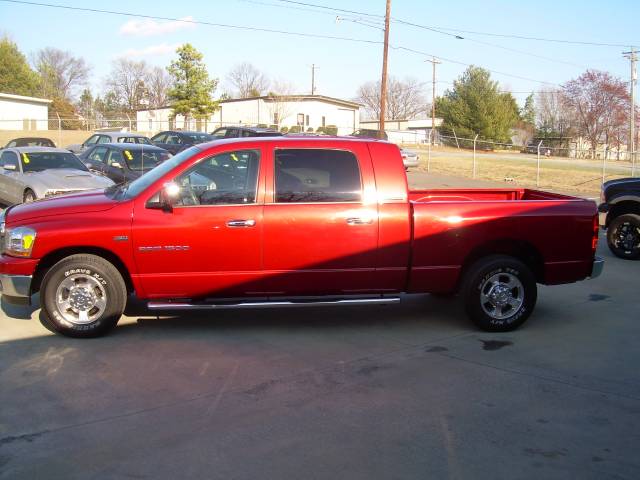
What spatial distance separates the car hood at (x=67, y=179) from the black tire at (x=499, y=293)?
8.88m

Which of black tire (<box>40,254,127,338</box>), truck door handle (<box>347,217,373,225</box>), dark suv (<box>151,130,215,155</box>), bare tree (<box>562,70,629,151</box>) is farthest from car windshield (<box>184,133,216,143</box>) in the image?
bare tree (<box>562,70,629,151</box>)

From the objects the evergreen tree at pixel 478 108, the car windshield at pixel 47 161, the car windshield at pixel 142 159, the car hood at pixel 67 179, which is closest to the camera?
the car hood at pixel 67 179

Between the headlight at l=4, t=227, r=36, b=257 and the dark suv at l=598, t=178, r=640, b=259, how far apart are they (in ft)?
29.7

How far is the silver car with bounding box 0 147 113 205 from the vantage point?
527 inches

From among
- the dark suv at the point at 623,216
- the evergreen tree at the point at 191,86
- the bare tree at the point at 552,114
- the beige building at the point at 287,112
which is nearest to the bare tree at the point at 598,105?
the bare tree at the point at 552,114

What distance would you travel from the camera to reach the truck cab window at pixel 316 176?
22.0 feet

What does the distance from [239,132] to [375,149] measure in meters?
20.6

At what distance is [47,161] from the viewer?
48.3ft

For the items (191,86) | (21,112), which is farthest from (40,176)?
(21,112)

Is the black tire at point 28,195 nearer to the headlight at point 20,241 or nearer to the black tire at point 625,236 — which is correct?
the headlight at point 20,241

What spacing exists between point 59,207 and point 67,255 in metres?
0.48

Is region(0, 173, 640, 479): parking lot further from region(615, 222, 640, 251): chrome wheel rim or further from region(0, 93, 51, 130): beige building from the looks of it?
region(0, 93, 51, 130): beige building

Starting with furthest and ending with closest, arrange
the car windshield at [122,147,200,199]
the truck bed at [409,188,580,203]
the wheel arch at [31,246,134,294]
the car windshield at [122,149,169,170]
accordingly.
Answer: the car windshield at [122,149,169,170]
the truck bed at [409,188,580,203]
the car windshield at [122,147,200,199]
the wheel arch at [31,246,134,294]

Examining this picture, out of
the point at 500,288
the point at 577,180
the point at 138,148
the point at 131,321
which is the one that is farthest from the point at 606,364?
the point at 577,180
